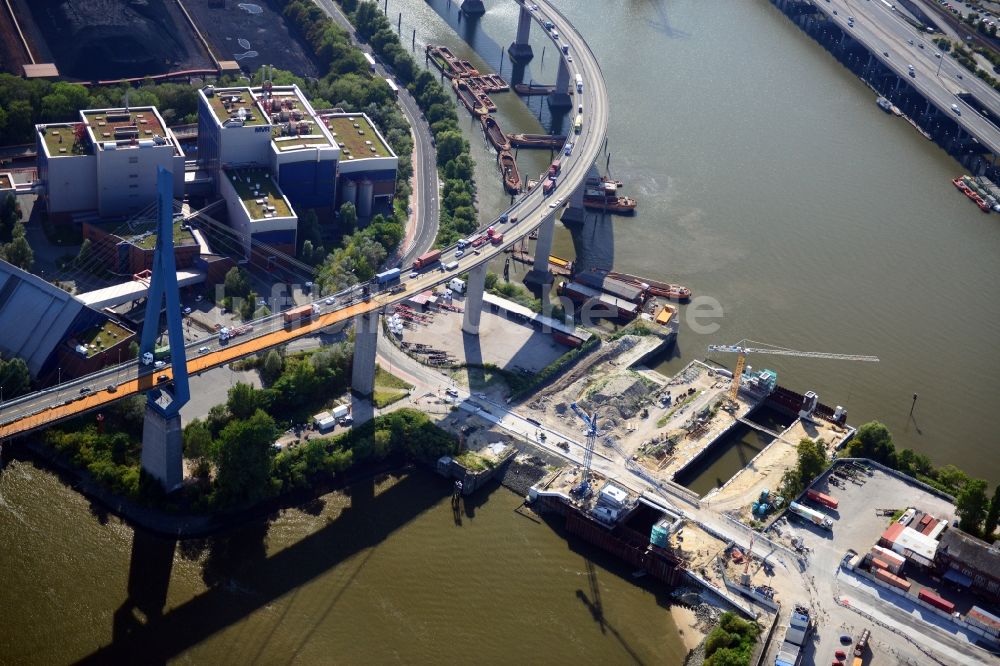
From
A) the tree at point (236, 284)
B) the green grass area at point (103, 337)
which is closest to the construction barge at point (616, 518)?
the tree at point (236, 284)

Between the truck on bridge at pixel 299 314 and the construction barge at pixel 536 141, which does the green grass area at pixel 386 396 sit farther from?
the construction barge at pixel 536 141

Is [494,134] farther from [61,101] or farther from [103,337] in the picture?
[103,337]

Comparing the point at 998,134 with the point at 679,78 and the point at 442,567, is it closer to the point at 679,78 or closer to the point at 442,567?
the point at 679,78

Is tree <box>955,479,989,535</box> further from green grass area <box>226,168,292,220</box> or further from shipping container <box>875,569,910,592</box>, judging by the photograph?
green grass area <box>226,168,292,220</box>

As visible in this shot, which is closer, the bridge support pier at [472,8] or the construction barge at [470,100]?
the construction barge at [470,100]

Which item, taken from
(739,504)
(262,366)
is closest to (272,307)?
(262,366)

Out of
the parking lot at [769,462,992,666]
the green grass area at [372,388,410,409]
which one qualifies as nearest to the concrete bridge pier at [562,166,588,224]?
the green grass area at [372,388,410,409]
